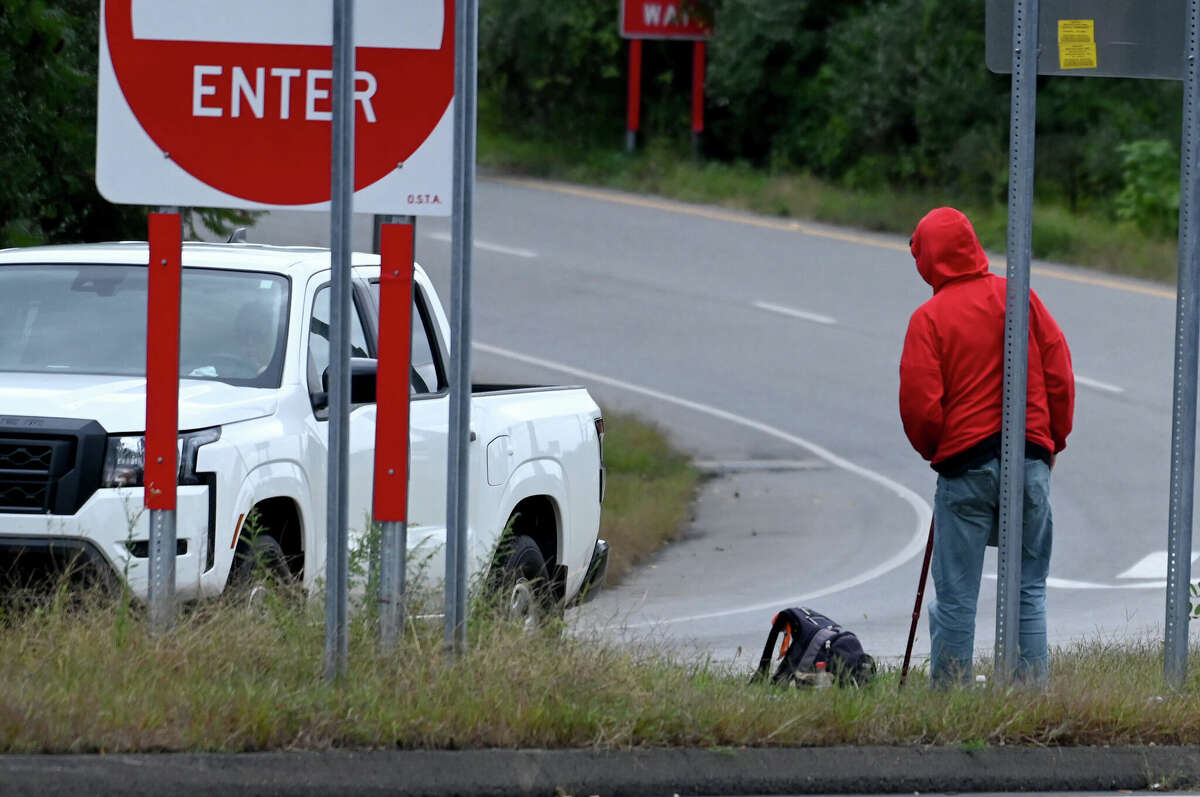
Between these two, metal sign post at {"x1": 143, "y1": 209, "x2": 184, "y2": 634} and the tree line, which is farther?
the tree line

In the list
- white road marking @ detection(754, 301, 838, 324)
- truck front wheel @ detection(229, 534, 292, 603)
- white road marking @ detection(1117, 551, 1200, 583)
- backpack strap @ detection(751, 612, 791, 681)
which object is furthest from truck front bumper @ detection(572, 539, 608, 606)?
white road marking @ detection(754, 301, 838, 324)

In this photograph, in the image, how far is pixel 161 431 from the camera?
18.6ft

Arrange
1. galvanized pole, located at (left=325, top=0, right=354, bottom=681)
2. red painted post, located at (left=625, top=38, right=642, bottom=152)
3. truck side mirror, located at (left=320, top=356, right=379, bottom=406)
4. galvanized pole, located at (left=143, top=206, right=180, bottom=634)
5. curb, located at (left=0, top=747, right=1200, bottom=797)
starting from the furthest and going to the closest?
red painted post, located at (left=625, top=38, right=642, bottom=152)
truck side mirror, located at (left=320, top=356, right=379, bottom=406)
galvanized pole, located at (left=143, top=206, right=180, bottom=634)
galvanized pole, located at (left=325, top=0, right=354, bottom=681)
curb, located at (left=0, top=747, right=1200, bottom=797)

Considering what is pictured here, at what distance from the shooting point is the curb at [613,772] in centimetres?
504

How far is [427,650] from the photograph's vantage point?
580cm

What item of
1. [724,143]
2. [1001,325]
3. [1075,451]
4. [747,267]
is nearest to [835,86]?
[724,143]

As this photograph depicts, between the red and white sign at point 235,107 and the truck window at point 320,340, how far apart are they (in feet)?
4.21

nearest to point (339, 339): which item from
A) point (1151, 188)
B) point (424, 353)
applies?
point (424, 353)

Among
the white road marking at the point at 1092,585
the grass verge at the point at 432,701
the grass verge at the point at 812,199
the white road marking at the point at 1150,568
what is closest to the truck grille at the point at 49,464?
the grass verge at the point at 432,701

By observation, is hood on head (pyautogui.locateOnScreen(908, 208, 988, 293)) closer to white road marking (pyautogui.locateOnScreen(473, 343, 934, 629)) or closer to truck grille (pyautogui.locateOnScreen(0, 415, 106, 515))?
white road marking (pyautogui.locateOnScreen(473, 343, 934, 629))

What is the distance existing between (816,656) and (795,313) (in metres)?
15.4

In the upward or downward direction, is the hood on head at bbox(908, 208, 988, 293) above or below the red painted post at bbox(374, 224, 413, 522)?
above

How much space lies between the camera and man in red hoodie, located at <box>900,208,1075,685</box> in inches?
251

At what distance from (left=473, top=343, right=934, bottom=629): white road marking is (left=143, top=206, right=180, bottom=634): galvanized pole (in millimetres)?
2391
